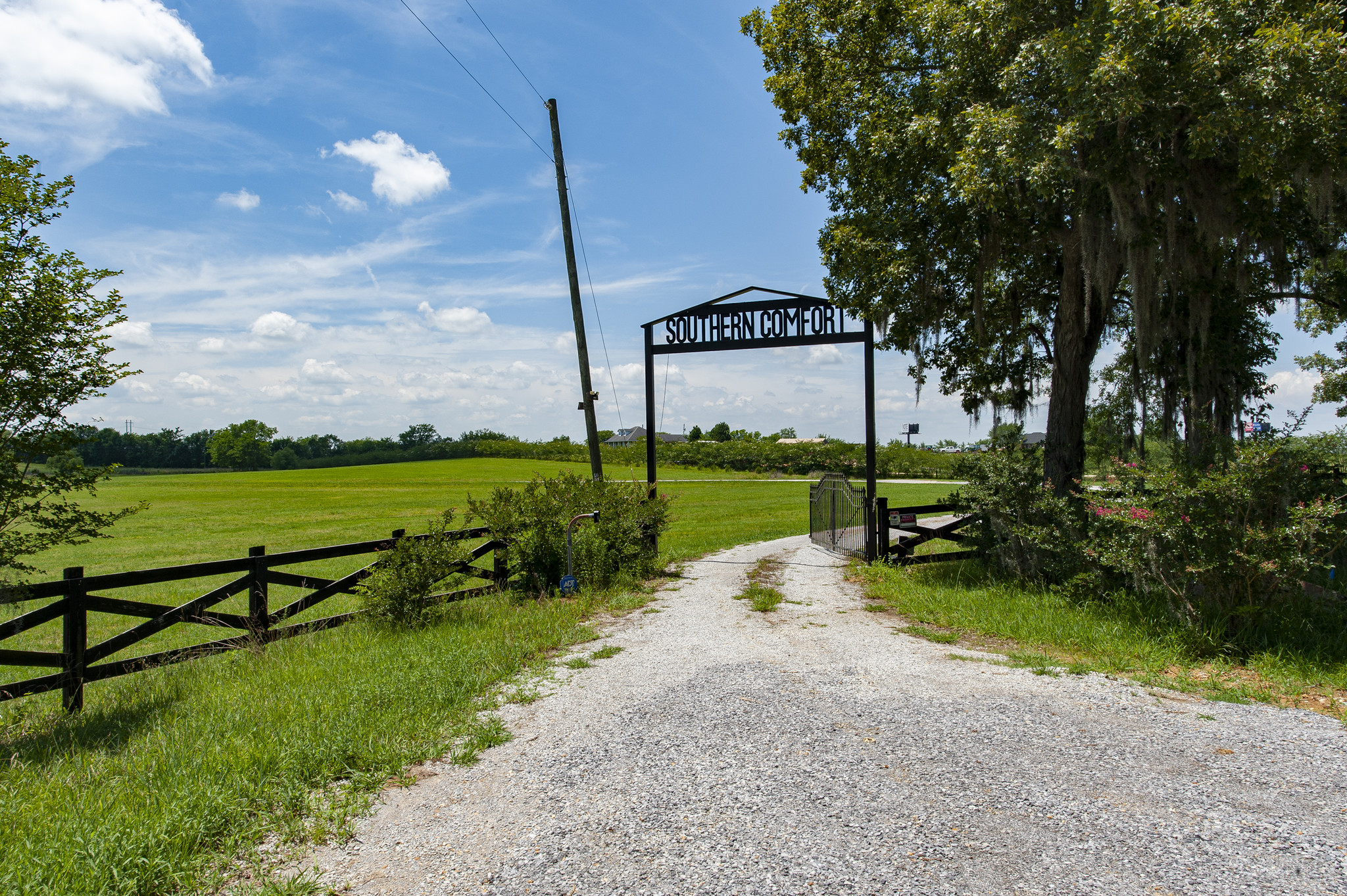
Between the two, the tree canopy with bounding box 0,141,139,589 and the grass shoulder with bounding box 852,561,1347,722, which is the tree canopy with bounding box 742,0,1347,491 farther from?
the tree canopy with bounding box 0,141,139,589

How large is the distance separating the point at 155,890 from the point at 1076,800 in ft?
13.7

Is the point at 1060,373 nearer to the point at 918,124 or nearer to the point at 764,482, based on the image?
the point at 918,124

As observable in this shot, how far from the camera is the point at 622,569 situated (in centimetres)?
1080

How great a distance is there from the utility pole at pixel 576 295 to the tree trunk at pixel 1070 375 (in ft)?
24.0

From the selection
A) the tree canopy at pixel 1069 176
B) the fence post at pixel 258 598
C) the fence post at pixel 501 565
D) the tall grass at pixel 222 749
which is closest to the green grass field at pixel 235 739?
the tall grass at pixel 222 749

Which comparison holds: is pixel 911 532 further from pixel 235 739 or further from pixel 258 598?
pixel 235 739

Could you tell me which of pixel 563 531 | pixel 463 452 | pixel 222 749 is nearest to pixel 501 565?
pixel 563 531

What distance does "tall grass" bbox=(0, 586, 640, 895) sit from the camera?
3.03 m

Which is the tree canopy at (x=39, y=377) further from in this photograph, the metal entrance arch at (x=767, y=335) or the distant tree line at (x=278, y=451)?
the distant tree line at (x=278, y=451)

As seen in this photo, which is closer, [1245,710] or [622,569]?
[1245,710]

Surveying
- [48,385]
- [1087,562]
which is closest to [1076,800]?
[1087,562]

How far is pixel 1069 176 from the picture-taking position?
290 inches

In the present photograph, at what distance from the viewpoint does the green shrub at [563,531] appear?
33.9 ft

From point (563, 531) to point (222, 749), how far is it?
645 centimetres
